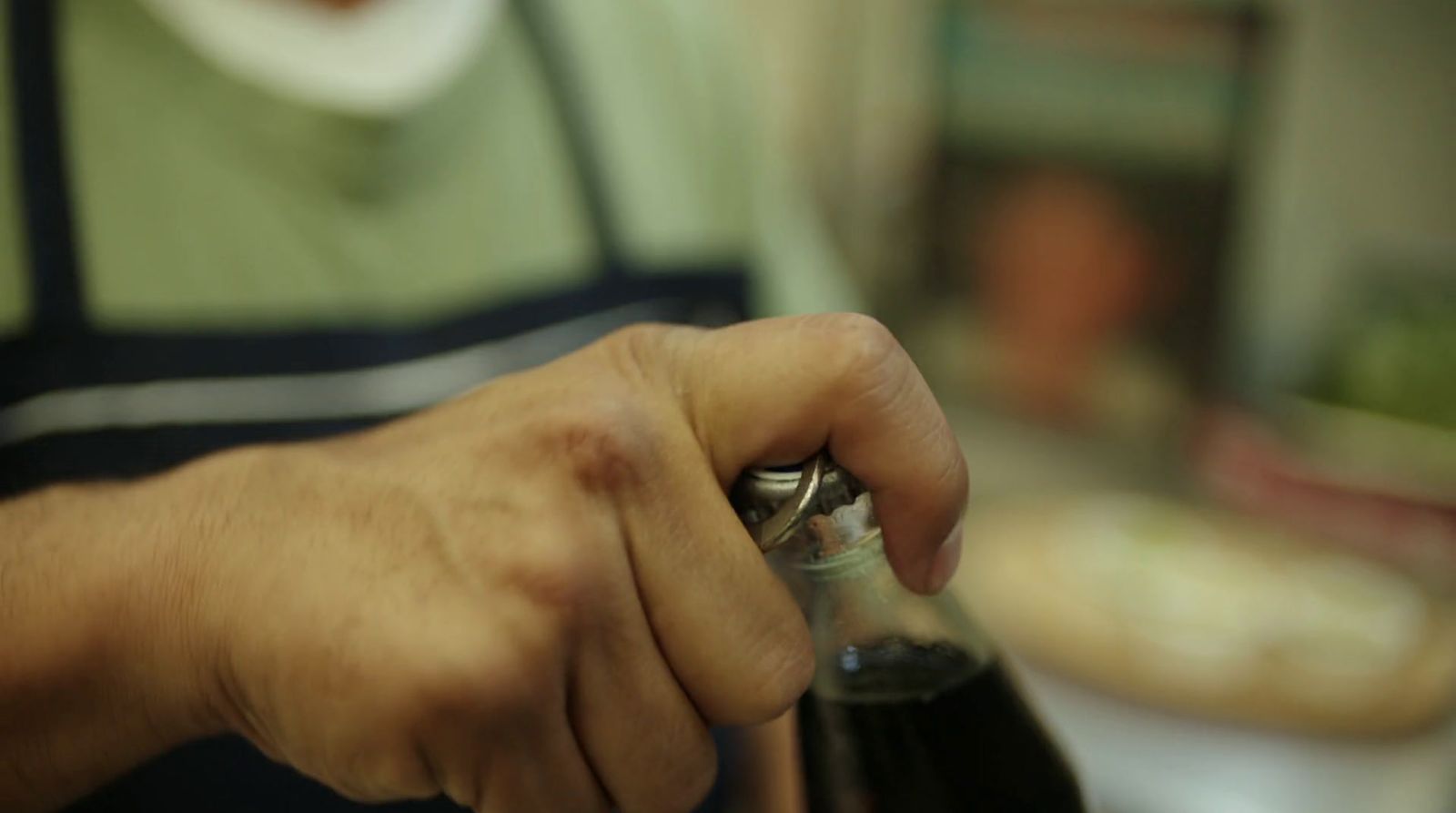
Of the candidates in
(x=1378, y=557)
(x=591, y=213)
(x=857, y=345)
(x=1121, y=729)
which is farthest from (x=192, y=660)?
(x=1378, y=557)

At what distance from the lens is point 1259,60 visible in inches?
42.7

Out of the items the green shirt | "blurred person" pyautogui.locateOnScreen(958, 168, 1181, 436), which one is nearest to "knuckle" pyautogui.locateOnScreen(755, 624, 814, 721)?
the green shirt

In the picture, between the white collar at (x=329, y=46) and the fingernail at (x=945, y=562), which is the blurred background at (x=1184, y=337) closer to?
the fingernail at (x=945, y=562)

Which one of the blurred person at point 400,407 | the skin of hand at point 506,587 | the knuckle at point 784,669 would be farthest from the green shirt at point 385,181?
the knuckle at point 784,669

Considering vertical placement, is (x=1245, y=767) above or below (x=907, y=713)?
below

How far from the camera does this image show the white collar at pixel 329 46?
2.04 ft

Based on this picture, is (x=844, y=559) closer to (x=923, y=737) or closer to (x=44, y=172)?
(x=923, y=737)

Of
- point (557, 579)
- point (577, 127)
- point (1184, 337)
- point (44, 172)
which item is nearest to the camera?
point (557, 579)

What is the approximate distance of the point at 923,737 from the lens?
39 centimetres

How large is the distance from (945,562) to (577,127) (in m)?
0.52

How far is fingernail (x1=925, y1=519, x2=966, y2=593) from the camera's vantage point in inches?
13.1

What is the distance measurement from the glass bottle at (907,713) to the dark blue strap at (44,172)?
17.1 inches

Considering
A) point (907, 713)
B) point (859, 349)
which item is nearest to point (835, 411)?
point (859, 349)

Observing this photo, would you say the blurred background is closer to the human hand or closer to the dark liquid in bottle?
the dark liquid in bottle
